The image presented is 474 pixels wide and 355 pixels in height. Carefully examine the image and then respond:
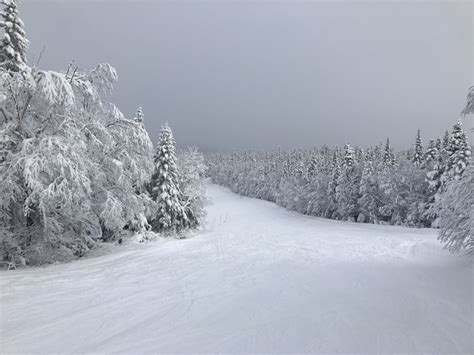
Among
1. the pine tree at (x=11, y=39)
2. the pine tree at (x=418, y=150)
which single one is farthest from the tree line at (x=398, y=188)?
the pine tree at (x=11, y=39)

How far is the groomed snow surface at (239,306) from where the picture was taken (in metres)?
4.76

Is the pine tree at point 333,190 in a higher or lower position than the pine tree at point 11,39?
lower

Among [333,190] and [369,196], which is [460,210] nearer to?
[369,196]

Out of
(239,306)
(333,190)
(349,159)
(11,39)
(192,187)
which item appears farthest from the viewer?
(333,190)

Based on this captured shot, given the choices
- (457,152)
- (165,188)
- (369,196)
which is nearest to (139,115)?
(165,188)

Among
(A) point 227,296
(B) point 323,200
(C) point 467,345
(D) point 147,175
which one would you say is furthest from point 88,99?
(B) point 323,200

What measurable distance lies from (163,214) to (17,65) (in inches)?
543

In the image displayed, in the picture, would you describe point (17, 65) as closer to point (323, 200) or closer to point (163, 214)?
point (163, 214)

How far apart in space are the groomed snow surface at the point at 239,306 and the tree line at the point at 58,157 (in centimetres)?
168

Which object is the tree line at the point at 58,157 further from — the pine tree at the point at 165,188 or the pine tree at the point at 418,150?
the pine tree at the point at 418,150

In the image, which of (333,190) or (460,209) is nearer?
(460,209)

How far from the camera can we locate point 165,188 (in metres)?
22.4

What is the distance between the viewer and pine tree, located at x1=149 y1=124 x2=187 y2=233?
22219 mm

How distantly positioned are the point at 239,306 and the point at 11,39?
12.0 metres
